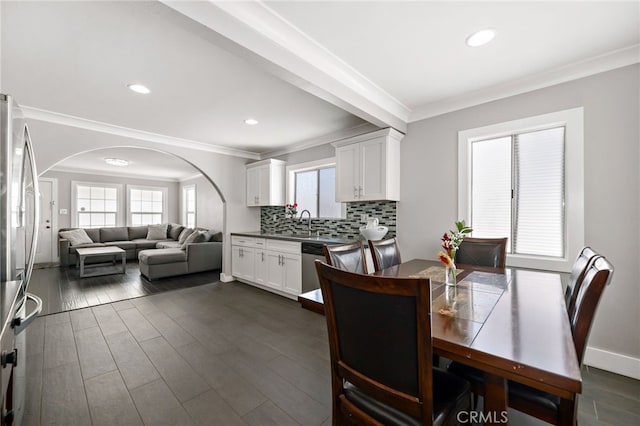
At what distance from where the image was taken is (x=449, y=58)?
7.11ft

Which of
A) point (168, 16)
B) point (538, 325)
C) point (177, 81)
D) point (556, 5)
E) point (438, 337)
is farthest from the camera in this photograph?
point (177, 81)

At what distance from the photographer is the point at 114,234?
7461 millimetres

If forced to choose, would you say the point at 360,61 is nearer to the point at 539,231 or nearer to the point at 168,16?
the point at 168,16

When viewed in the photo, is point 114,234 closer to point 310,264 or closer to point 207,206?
point 207,206

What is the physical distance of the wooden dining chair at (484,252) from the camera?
236 cm

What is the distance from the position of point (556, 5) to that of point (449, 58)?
2.16ft

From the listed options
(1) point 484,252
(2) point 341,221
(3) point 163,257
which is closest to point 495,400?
(1) point 484,252

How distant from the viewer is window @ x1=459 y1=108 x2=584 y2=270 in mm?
2318

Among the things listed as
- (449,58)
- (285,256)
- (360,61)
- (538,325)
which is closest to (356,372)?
(538,325)

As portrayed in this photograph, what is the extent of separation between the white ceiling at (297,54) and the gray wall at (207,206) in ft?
13.3

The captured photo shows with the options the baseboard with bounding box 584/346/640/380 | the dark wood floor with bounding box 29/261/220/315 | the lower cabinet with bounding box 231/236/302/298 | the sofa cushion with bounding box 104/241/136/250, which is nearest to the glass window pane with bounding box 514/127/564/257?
the baseboard with bounding box 584/346/640/380

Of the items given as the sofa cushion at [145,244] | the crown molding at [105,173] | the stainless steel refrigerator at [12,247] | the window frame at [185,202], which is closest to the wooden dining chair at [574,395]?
the stainless steel refrigerator at [12,247]

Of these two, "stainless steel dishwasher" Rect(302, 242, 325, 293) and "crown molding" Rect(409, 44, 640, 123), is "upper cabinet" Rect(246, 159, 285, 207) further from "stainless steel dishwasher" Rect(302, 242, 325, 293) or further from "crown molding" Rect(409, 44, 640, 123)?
"crown molding" Rect(409, 44, 640, 123)

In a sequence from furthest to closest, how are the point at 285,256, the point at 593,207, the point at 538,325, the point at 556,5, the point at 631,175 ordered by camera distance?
the point at 285,256 → the point at 593,207 → the point at 631,175 → the point at 556,5 → the point at 538,325
